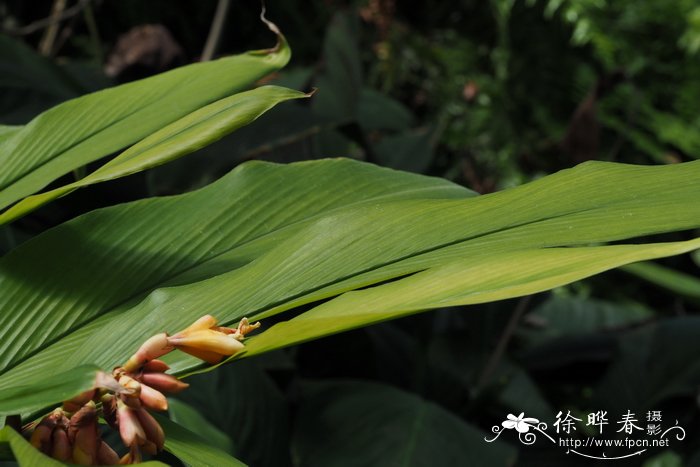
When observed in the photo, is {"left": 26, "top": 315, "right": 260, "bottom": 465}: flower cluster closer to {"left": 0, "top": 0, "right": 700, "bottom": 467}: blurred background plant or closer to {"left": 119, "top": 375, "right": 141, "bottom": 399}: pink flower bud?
{"left": 119, "top": 375, "right": 141, "bottom": 399}: pink flower bud

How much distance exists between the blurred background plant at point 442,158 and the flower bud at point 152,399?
1.69 ft

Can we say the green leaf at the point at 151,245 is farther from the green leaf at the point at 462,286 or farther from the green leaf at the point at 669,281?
the green leaf at the point at 669,281

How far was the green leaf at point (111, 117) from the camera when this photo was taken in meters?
0.56

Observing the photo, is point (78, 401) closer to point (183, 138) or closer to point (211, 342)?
point (211, 342)

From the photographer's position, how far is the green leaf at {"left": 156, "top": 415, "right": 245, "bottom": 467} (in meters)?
0.40

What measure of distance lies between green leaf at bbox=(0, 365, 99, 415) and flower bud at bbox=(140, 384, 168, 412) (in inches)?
1.2

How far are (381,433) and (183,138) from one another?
27.5 inches

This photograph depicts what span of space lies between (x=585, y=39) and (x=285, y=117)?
1.58 meters

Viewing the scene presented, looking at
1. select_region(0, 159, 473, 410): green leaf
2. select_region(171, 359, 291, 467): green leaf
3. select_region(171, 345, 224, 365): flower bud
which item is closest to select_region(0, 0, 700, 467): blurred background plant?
select_region(171, 359, 291, 467): green leaf

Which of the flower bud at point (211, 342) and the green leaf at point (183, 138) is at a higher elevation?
the green leaf at point (183, 138)
